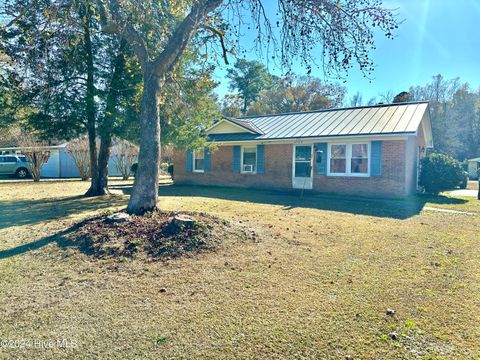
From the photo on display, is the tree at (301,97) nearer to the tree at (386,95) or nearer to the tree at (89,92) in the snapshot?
the tree at (386,95)

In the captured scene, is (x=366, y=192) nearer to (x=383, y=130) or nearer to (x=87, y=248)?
(x=383, y=130)

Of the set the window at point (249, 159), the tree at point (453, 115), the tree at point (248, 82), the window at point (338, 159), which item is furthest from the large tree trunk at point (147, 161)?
the tree at point (453, 115)

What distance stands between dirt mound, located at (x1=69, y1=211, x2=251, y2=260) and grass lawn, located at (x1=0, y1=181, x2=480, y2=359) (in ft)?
0.90

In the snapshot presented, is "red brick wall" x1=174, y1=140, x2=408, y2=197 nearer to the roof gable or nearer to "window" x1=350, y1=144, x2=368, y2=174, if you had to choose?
"window" x1=350, y1=144, x2=368, y2=174

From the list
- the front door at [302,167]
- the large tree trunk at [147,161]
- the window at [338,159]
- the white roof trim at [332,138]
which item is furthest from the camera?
the front door at [302,167]

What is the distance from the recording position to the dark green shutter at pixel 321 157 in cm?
1416

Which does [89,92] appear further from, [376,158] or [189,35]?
[376,158]

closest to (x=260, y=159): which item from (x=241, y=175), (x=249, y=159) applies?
(x=249, y=159)

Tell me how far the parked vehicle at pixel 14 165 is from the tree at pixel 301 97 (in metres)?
24.9

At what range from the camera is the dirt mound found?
5.13 meters

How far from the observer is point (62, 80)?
11289 mm

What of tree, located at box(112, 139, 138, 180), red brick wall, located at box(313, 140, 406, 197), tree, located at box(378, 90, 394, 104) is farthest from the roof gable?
tree, located at box(378, 90, 394, 104)

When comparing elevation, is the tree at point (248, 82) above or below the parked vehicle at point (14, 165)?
above

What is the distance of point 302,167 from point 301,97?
2336 cm
